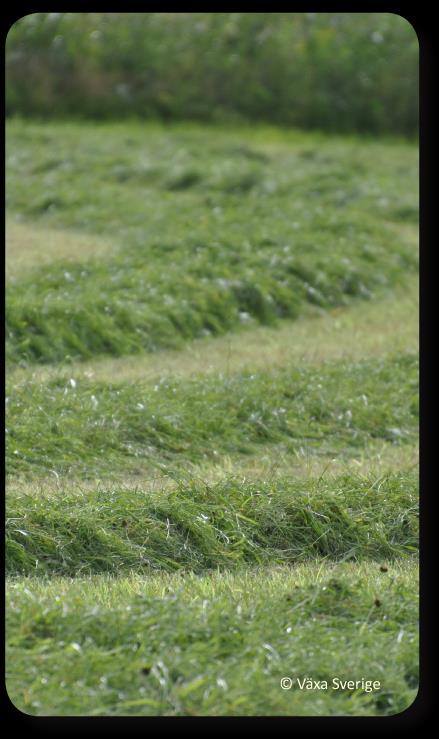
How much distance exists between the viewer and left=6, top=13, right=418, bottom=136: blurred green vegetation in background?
1997cm

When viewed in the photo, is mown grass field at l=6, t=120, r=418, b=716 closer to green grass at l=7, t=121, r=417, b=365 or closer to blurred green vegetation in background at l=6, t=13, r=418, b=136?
green grass at l=7, t=121, r=417, b=365

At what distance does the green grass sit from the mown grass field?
4 cm

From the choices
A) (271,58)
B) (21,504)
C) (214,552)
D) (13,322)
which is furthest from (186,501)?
(271,58)

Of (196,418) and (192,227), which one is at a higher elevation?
(196,418)

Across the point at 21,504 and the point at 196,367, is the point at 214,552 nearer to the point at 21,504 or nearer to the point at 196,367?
the point at 21,504

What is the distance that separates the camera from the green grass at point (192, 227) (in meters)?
11.2

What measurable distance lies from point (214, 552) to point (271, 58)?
14796mm

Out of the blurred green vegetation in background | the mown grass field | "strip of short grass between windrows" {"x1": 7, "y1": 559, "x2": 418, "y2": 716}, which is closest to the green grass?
the mown grass field

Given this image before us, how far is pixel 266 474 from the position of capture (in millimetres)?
7816

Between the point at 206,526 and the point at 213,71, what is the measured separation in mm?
14552

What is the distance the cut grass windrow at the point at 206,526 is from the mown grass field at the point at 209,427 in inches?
0.6

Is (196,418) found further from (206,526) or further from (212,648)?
(212,648)

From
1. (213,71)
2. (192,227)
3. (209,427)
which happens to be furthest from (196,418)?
(213,71)

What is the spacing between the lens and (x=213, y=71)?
19859 mm
